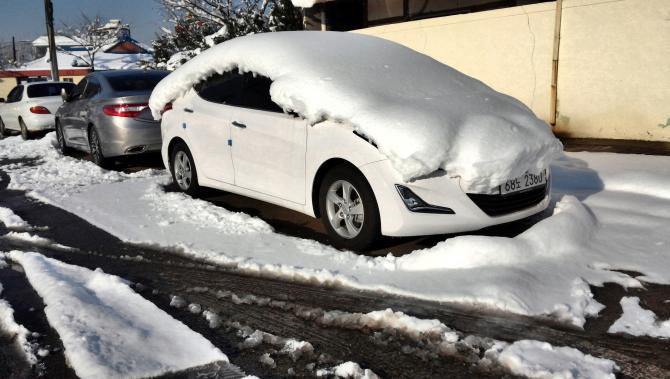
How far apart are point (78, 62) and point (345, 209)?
2092 inches

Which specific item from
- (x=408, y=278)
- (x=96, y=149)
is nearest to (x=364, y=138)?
(x=408, y=278)

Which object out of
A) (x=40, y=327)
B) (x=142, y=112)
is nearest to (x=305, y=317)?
(x=40, y=327)

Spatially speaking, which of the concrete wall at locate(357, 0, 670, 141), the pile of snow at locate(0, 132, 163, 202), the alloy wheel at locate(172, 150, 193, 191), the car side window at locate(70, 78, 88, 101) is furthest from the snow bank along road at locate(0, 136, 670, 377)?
the car side window at locate(70, 78, 88, 101)

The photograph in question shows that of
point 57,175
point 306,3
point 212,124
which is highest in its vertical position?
point 306,3

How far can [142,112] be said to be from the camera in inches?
326

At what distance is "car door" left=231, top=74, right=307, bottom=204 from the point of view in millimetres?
4902

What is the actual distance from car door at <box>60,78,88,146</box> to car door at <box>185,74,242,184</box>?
3.83 metres

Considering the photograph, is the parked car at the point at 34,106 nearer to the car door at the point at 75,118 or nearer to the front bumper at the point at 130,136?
the car door at the point at 75,118

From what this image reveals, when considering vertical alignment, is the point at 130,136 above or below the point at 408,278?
above

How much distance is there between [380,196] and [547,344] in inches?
66.9

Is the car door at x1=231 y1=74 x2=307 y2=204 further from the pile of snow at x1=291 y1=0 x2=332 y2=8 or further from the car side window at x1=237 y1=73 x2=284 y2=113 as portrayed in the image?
the pile of snow at x1=291 y1=0 x2=332 y2=8

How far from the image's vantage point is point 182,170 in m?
6.77

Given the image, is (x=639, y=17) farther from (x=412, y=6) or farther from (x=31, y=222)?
(x=31, y=222)

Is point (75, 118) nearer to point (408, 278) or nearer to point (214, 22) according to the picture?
point (408, 278)
